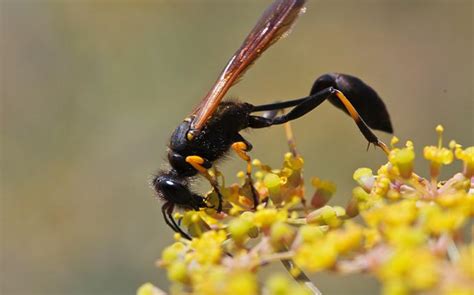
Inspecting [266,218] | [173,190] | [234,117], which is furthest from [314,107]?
[266,218]

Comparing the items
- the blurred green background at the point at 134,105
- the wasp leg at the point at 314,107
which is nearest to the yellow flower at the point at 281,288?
the wasp leg at the point at 314,107

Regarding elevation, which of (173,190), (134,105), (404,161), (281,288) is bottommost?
(281,288)

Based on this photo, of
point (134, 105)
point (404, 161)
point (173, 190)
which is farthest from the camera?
point (134, 105)

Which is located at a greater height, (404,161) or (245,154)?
(245,154)

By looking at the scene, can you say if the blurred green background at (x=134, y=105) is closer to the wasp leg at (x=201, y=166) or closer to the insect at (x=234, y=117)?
the insect at (x=234, y=117)

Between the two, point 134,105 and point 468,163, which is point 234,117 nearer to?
point 468,163

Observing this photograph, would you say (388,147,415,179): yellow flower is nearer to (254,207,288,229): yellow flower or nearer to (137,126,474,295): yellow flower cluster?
(137,126,474,295): yellow flower cluster
